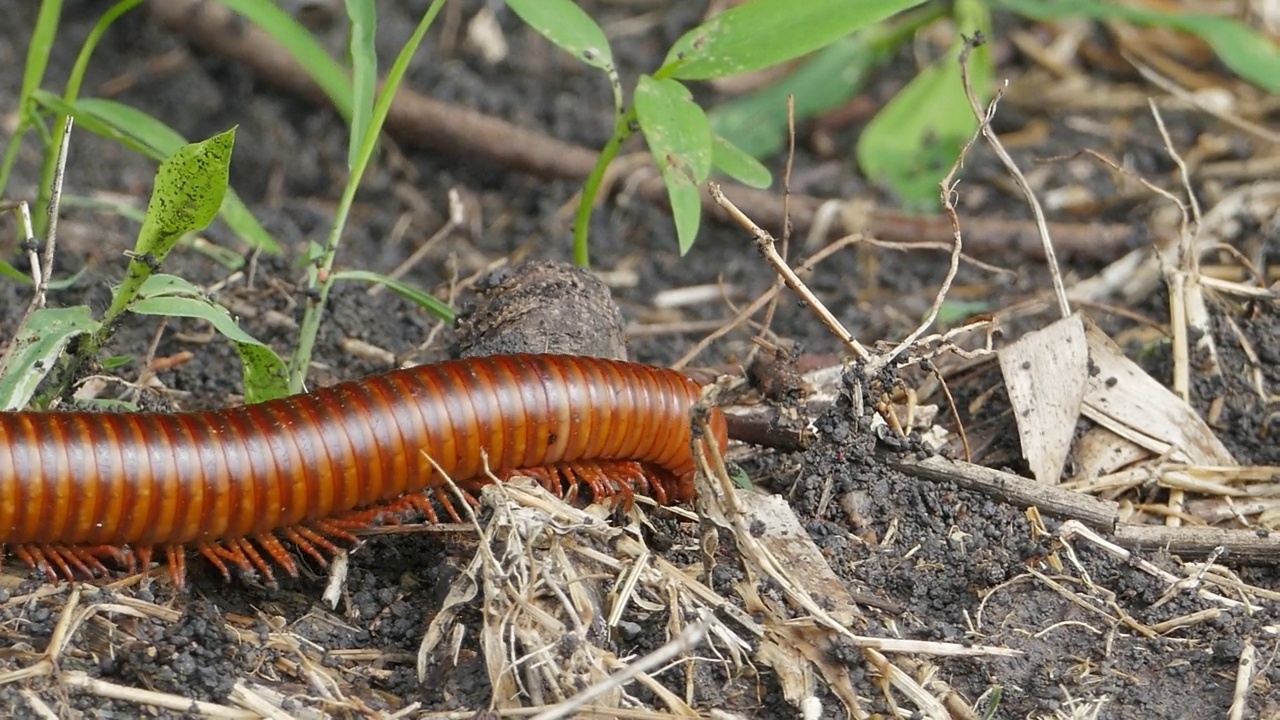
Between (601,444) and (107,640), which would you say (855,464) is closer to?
(601,444)

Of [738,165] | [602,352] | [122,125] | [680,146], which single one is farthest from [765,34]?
[122,125]

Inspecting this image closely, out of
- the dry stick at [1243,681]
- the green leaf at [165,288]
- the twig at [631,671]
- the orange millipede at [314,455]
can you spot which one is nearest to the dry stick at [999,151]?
the orange millipede at [314,455]

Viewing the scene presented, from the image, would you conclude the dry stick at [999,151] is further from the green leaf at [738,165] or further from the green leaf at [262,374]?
the green leaf at [262,374]

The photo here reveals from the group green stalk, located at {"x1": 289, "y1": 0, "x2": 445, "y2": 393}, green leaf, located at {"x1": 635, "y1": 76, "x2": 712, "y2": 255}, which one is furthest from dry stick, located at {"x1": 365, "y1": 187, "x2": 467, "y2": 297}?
green leaf, located at {"x1": 635, "y1": 76, "x2": 712, "y2": 255}

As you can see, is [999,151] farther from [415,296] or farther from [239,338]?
[239,338]

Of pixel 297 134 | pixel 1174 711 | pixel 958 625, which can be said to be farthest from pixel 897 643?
pixel 297 134

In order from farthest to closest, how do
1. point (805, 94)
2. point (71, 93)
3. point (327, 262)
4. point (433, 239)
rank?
point (805, 94) → point (433, 239) → point (71, 93) → point (327, 262)
